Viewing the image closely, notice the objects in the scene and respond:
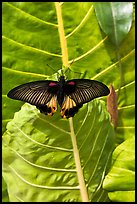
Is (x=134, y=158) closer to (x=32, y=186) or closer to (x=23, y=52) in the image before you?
(x=32, y=186)

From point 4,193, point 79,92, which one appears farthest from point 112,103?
point 4,193

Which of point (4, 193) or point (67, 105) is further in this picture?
point (4, 193)

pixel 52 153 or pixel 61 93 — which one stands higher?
pixel 61 93

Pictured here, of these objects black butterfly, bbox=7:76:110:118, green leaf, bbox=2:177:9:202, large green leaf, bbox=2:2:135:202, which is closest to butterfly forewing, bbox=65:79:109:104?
black butterfly, bbox=7:76:110:118

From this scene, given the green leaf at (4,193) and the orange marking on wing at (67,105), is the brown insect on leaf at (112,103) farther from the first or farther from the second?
the green leaf at (4,193)

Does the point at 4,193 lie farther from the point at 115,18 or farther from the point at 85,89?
the point at 115,18

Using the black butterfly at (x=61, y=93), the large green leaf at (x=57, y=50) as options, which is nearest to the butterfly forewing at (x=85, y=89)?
the black butterfly at (x=61, y=93)

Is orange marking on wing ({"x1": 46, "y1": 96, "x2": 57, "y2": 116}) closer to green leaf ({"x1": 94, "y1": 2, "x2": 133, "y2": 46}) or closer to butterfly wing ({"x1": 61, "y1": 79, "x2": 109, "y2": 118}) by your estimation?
butterfly wing ({"x1": 61, "y1": 79, "x2": 109, "y2": 118})
